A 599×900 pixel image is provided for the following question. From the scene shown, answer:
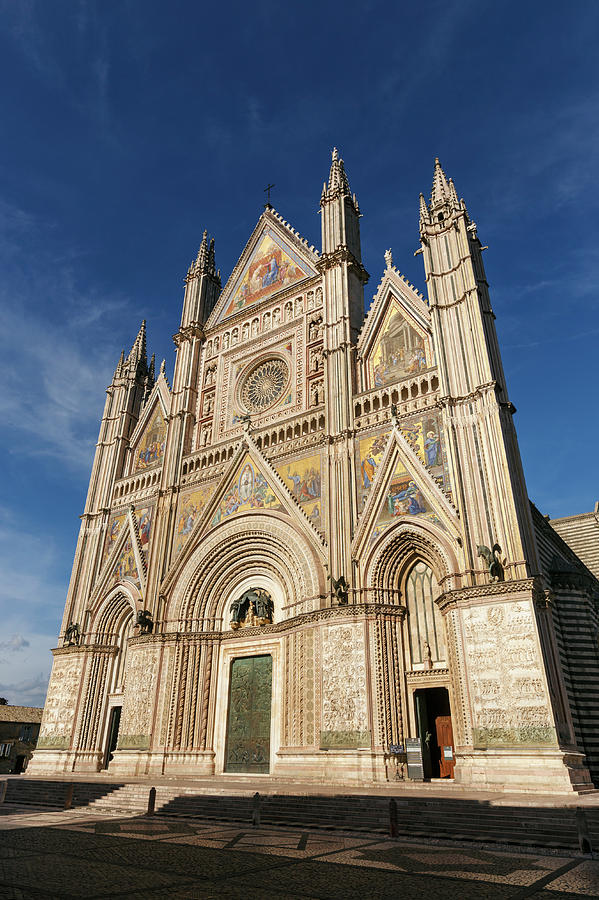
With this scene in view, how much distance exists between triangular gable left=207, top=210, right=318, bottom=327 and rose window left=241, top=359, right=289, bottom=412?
3.92 metres

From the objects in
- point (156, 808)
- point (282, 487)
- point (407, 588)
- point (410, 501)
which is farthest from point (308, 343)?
point (156, 808)

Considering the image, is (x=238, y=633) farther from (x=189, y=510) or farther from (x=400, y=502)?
(x=400, y=502)

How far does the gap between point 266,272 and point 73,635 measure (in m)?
19.4

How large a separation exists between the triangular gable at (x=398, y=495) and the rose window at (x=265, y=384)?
7.52 meters

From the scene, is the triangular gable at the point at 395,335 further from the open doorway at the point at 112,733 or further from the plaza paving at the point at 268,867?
the open doorway at the point at 112,733

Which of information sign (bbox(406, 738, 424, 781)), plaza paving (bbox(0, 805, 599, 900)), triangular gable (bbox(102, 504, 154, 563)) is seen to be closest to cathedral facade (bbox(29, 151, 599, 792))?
triangular gable (bbox(102, 504, 154, 563))

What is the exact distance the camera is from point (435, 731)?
18.5m

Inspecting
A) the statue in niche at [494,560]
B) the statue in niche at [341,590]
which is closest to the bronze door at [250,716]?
the statue in niche at [341,590]

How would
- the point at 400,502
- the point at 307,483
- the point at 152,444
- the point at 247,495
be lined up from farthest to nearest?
the point at 152,444
the point at 247,495
the point at 307,483
the point at 400,502

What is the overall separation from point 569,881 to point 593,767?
1325 cm

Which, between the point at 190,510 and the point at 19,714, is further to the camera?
the point at 19,714

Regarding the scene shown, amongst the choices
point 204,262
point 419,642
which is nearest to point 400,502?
point 419,642

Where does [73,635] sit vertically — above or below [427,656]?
above

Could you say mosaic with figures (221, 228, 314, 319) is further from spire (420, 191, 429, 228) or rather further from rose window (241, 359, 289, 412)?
spire (420, 191, 429, 228)
